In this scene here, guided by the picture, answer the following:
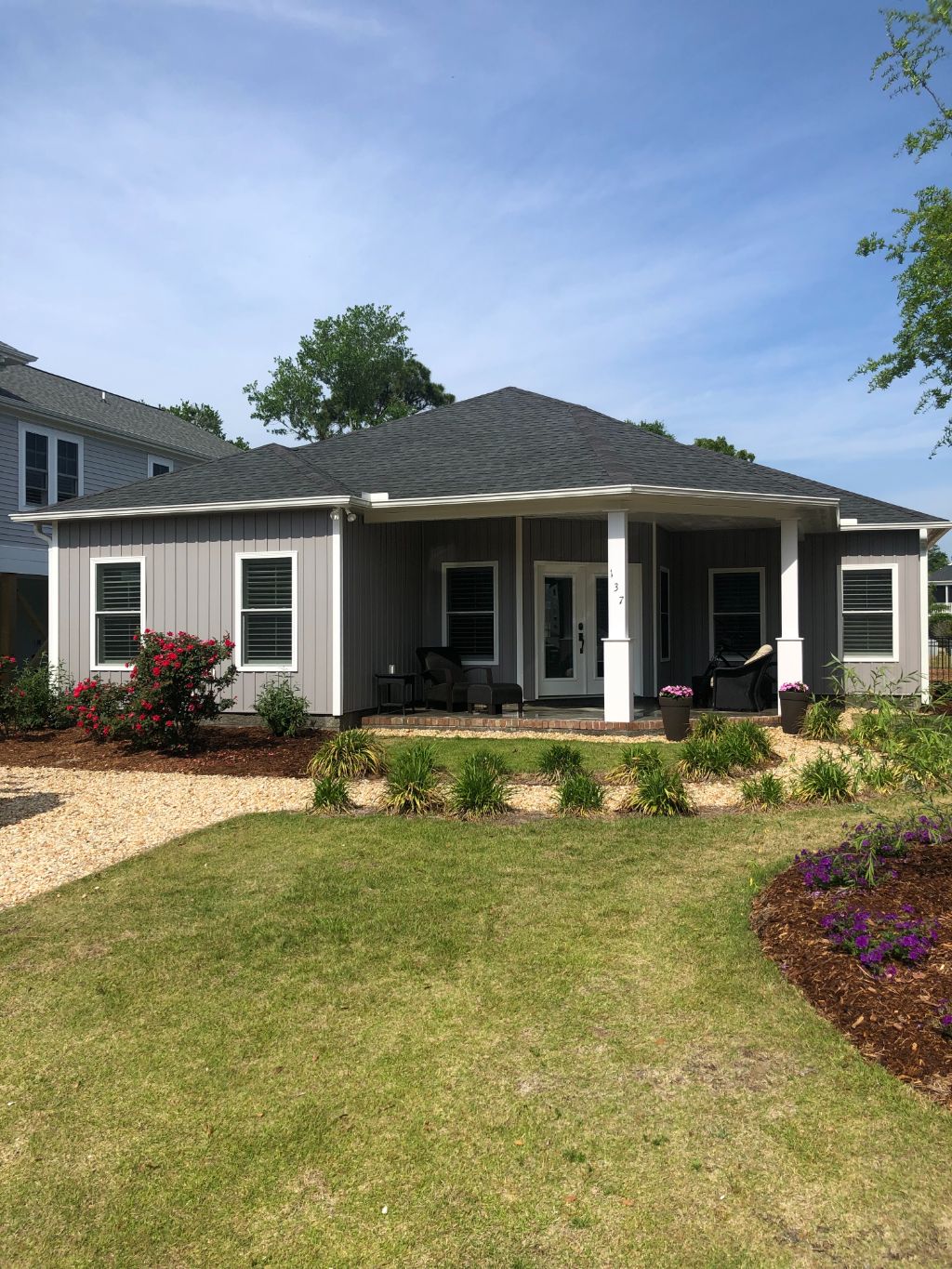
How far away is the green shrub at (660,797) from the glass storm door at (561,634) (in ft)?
21.4

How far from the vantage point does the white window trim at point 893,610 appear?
15234 mm

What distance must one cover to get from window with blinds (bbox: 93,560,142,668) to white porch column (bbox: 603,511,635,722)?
22.3 feet

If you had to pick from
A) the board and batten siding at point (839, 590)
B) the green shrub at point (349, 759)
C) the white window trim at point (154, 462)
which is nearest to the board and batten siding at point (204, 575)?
the green shrub at point (349, 759)

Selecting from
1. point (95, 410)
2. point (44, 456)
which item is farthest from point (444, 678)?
point (95, 410)

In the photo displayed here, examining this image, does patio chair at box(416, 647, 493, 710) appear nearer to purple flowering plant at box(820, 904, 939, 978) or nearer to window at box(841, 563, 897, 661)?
window at box(841, 563, 897, 661)

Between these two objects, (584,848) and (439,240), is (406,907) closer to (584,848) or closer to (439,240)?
(584,848)

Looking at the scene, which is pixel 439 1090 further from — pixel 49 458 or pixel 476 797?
pixel 49 458

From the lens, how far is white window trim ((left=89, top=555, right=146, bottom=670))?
42.3 feet

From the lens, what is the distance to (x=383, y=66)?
35.8ft

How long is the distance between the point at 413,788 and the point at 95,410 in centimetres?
1721

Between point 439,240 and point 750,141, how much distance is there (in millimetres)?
5018

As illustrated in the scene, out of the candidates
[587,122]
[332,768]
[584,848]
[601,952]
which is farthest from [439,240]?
[601,952]

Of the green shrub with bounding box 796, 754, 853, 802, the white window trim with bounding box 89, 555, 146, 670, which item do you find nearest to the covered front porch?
the white window trim with bounding box 89, 555, 146, 670

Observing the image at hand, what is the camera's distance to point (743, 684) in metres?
12.6
